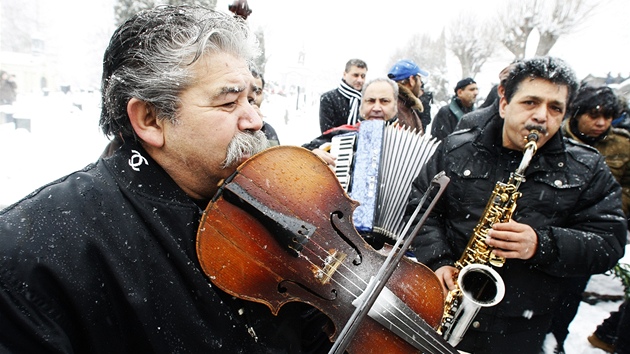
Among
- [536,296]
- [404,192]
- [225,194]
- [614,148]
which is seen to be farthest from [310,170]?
[614,148]

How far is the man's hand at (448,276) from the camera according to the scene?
1752mm

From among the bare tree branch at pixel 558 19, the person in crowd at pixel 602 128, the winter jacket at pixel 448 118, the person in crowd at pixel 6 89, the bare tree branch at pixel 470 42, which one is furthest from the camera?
the bare tree branch at pixel 470 42

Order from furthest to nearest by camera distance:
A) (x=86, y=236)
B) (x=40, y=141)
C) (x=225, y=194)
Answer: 1. (x=40, y=141)
2. (x=225, y=194)
3. (x=86, y=236)

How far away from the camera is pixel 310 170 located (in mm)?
1192

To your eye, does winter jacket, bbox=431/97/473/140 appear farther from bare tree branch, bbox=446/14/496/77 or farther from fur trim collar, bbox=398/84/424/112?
bare tree branch, bbox=446/14/496/77

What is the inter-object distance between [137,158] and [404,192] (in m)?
1.97

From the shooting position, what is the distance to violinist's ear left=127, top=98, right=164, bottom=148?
1.12 m

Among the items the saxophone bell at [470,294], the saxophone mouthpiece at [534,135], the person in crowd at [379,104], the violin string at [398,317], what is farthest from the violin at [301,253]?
the person in crowd at [379,104]

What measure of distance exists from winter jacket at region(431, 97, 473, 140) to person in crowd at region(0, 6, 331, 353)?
4548 millimetres

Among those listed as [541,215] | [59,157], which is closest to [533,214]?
[541,215]

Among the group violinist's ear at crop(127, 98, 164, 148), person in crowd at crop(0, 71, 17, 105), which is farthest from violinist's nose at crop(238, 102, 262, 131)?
person in crowd at crop(0, 71, 17, 105)

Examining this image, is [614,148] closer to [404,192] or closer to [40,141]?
[404,192]

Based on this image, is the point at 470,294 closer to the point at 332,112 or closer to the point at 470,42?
the point at 332,112

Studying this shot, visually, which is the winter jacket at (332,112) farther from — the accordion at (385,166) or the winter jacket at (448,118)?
the accordion at (385,166)
